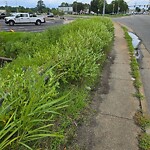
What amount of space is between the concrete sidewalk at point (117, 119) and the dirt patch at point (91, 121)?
0.06 meters

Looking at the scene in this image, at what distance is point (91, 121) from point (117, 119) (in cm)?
48

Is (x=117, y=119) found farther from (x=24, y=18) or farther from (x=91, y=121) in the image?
(x=24, y=18)

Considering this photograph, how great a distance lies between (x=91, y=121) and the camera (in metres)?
3.47

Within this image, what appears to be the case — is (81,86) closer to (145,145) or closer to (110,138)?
(110,138)

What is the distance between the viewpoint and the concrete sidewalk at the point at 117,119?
3002 millimetres

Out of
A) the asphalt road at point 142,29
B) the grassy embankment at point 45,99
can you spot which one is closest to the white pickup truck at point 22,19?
the asphalt road at point 142,29

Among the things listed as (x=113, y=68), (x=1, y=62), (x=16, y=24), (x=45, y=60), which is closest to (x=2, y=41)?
(x=1, y=62)

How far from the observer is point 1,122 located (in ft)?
7.26

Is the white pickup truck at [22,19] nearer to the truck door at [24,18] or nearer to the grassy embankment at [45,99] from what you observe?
the truck door at [24,18]

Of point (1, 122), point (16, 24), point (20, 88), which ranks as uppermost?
point (20, 88)

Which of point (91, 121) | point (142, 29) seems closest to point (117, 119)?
point (91, 121)

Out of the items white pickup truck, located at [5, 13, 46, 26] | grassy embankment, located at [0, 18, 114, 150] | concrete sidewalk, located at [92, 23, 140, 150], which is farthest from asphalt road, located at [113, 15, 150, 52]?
white pickup truck, located at [5, 13, 46, 26]

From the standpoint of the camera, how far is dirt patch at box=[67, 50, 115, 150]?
114 inches

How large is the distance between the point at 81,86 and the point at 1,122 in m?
2.31
